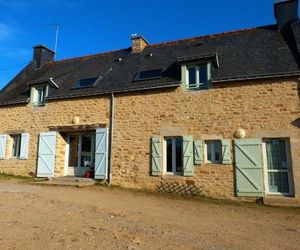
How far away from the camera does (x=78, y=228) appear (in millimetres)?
4918

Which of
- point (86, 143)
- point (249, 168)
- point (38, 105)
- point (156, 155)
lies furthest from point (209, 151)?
point (38, 105)

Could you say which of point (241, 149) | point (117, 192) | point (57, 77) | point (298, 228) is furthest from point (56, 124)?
point (298, 228)

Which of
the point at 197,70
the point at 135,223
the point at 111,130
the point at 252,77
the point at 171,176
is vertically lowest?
the point at 135,223

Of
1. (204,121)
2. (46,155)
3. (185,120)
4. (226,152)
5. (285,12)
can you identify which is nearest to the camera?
(226,152)

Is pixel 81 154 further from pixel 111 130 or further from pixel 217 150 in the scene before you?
pixel 217 150

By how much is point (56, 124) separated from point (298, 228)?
9.69 meters

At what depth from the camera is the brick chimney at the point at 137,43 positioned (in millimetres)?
13859

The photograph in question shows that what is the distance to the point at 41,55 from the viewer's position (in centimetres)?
1653

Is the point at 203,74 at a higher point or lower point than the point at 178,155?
higher

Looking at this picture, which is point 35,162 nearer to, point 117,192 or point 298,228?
point 117,192

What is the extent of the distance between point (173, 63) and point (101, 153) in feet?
14.7

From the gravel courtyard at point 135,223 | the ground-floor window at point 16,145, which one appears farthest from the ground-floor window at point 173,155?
the ground-floor window at point 16,145

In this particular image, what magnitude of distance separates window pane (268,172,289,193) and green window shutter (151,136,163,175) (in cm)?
351

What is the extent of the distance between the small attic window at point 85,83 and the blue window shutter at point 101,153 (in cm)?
224
